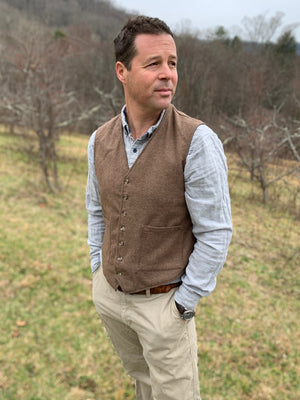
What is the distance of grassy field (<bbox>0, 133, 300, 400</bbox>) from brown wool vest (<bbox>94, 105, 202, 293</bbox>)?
5.13 ft

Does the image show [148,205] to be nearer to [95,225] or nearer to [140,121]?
[140,121]

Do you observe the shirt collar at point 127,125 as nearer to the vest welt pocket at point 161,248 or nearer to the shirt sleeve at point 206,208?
the shirt sleeve at point 206,208

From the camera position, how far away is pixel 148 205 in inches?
50.0

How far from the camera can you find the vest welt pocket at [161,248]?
51.5 inches

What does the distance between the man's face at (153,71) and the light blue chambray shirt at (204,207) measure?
11 cm

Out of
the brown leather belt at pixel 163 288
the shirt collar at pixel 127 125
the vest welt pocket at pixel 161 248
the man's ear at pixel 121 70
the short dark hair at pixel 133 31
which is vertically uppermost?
the short dark hair at pixel 133 31

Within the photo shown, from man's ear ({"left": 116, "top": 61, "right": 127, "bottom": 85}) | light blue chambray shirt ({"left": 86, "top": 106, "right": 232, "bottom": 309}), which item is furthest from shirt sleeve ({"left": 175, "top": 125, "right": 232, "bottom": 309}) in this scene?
man's ear ({"left": 116, "top": 61, "right": 127, "bottom": 85})

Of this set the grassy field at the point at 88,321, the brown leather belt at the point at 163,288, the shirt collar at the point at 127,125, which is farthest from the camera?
the grassy field at the point at 88,321

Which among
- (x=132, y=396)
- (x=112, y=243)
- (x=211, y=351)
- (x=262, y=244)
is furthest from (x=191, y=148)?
(x=262, y=244)

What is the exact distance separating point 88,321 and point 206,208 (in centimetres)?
245

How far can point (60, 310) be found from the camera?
324cm

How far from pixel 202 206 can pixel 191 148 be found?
231 mm

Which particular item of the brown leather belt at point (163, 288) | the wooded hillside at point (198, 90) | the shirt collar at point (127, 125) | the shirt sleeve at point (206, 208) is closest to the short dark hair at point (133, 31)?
the shirt collar at point (127, 125)

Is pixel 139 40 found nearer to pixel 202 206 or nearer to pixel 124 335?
pixel 202 206
